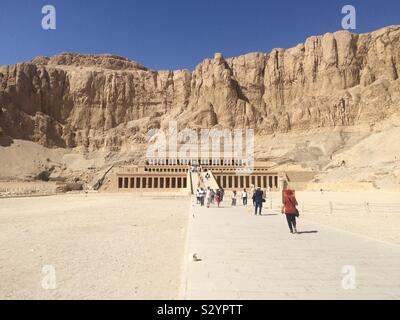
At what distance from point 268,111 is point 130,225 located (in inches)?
4218

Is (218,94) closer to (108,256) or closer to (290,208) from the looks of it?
(290,208)

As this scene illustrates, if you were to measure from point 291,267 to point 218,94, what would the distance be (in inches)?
4430

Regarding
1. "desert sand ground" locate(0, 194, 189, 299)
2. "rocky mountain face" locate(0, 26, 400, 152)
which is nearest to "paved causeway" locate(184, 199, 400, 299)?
"desert sand ground" locate(0, 194, 189, 299)

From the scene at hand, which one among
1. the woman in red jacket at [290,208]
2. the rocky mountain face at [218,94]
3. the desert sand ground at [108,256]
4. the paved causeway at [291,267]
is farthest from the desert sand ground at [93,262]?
the rocky mountain face at [218,94]

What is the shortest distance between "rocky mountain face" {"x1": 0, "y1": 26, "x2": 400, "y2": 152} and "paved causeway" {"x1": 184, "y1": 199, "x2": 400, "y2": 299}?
3792 inches

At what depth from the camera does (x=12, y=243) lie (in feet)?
42.1

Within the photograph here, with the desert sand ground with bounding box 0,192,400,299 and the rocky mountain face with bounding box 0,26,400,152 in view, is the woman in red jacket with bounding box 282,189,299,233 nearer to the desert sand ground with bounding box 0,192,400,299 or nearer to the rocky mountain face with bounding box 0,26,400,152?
the desert sand ground with bounding box 0,192,400,299

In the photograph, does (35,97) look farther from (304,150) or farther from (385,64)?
(385,64)

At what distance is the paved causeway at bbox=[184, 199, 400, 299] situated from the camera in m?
6.25

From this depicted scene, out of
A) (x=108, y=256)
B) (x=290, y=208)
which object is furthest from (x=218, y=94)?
(x=108, y=256)

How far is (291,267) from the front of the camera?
7.97 metres

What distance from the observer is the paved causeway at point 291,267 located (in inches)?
246

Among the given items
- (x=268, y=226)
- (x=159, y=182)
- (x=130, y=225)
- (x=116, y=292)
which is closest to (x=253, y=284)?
(x=116, y=292)

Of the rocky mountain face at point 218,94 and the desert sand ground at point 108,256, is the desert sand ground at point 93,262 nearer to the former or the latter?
the desert sand ground at point 108,256
